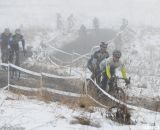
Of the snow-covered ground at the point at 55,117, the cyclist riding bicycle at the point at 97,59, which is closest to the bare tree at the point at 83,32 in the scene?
the cyclist riding bicycle at the point at 97,59

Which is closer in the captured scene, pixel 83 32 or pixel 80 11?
pixel 83 32

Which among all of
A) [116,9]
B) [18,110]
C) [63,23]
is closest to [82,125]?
[18,110]

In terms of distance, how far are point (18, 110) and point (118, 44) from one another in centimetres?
2181

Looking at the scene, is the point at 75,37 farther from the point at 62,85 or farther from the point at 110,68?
the point at 110,68

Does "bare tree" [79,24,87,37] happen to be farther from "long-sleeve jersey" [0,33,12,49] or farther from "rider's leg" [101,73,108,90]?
"rider's leg" [101,73,108,90]

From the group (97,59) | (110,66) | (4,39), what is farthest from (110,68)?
(4,39)

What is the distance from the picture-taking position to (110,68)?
1114 centimetres

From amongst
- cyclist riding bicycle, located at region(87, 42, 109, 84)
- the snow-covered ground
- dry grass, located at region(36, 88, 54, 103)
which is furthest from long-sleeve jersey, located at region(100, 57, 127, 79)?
the snow-covered ground

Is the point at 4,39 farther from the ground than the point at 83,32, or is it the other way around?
the point at 83,32

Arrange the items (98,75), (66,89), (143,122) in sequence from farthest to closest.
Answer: (66,89)
(98,75)
(143,122)

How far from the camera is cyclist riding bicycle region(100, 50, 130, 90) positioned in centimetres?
1086

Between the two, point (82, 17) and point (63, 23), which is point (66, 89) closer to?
point (63, 23)

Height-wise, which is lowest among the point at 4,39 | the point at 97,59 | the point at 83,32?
the point at 97,59

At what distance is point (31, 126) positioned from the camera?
7285 millimetres
